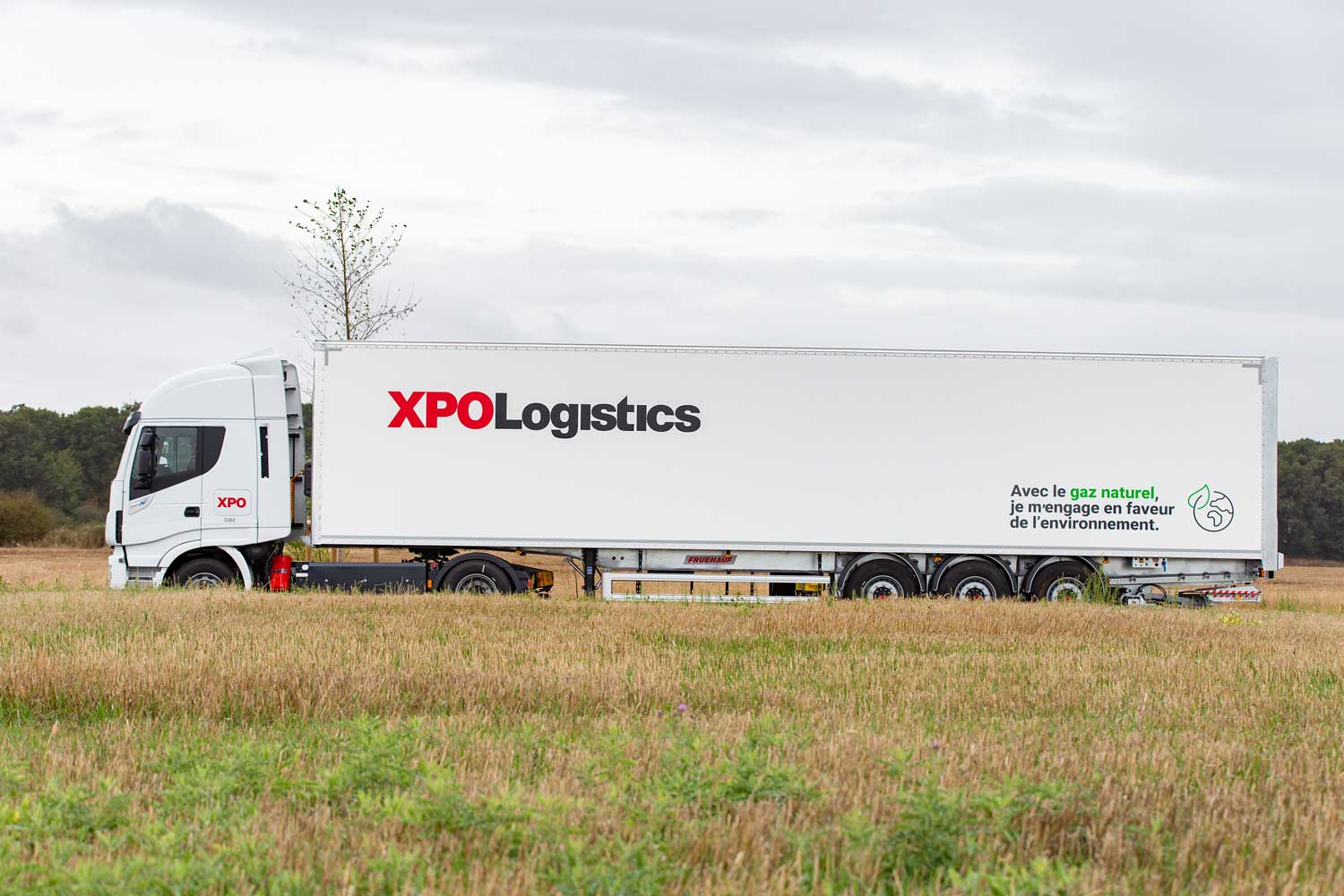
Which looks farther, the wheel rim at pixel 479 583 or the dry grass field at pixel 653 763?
the wheel rim at pixel 479 583

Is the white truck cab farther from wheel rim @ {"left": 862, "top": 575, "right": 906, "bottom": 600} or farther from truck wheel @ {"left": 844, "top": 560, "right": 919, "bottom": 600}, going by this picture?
wheel rim @ {"left": 862, "top": 575, "right": 906, "bottom": 600}

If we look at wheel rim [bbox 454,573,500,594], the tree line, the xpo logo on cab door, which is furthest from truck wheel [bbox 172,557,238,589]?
the tree line

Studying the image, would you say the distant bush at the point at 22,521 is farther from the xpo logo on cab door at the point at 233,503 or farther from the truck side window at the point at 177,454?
the xpo logo on cab door at the point at 233,503

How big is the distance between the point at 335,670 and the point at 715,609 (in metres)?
7.00

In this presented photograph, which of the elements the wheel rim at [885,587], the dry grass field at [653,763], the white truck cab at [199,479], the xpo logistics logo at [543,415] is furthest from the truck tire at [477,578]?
the dry grass field at [653,763]

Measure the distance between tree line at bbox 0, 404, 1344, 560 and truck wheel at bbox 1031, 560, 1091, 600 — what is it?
5095 cm

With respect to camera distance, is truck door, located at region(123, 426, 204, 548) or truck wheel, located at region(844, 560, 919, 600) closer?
truck door, located at region(123, 426, 204, 548)

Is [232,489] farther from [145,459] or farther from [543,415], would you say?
[543,415]

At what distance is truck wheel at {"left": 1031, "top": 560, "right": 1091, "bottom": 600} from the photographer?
18.0 meters

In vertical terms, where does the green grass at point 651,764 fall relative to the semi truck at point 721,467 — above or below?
below

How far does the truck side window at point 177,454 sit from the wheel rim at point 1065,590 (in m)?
11.9

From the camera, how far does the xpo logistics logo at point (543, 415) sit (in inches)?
701

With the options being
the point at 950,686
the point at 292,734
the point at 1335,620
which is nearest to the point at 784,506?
the point at 1335,620

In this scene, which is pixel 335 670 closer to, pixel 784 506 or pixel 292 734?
pixel 292 734
